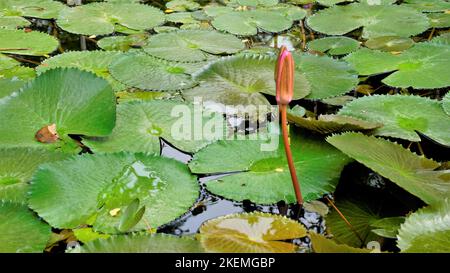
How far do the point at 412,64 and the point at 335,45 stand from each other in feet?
1.55

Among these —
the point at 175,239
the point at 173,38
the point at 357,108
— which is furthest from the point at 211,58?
the point at 175,239

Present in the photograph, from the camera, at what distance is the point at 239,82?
2.11 m

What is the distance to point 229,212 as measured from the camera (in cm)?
143

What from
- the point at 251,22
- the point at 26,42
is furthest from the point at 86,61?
the point at 251,22

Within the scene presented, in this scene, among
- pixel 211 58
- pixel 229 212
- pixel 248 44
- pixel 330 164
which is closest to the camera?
pixel 229 212

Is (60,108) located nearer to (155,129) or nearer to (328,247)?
(155,129)

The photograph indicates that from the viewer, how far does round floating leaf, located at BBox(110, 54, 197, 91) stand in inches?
84.4

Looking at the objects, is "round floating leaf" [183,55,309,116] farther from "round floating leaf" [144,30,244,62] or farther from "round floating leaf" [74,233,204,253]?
"round floating leaf" [74,233,204,253]

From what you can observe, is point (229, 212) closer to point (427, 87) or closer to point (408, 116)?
point (408, 116)

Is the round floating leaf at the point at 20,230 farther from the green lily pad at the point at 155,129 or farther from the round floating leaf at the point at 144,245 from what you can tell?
the green lily pad at the point at 155,129

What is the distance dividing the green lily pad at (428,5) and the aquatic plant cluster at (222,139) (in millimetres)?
323

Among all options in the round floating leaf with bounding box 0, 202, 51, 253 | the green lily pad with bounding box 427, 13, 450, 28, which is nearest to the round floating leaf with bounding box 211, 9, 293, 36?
the green lily pad with bounding box 427, 13, 450, 28

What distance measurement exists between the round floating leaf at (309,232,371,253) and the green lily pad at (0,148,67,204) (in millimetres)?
840
